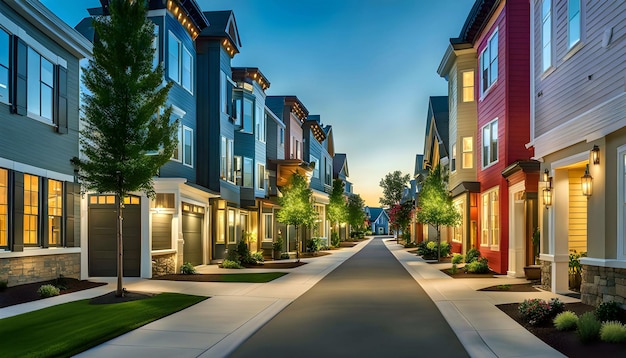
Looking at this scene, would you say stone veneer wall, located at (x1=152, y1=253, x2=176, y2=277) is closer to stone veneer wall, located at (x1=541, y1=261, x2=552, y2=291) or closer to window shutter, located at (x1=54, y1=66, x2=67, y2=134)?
window shutter, located at (x1=54, y1=66, x2=67, y2=134)

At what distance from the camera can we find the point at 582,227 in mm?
16016

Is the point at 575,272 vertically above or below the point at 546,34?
below

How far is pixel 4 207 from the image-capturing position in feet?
49.3

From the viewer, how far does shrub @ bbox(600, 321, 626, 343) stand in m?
8.52

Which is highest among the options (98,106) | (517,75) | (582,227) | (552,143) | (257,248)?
(517,75)

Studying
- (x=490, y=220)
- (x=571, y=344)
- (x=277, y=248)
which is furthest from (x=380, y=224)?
(x=571, y=344)

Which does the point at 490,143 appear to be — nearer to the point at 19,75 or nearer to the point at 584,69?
the point at 584,69

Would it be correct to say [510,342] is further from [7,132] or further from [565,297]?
[7,132]

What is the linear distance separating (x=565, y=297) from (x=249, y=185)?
21.5 m

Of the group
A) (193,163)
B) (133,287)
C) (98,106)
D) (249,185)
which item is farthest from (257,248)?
(98,106)

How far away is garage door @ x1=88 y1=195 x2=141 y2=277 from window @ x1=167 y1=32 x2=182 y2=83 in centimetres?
610

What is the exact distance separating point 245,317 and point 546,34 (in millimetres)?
10770

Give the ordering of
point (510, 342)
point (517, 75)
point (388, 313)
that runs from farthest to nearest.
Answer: point (517, 75)
point (388, 313)
point (510, 342)

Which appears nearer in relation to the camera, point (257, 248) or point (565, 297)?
point (565, 297)
